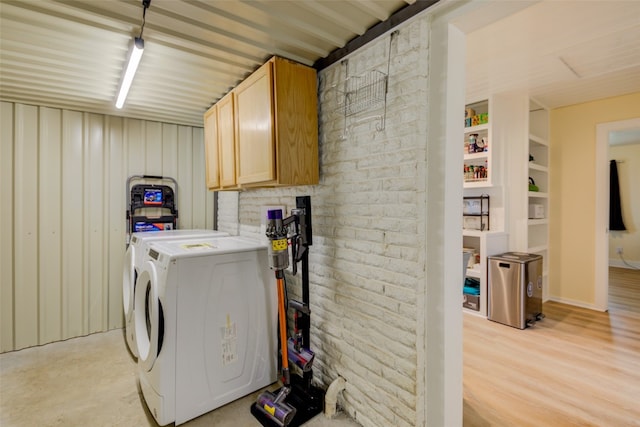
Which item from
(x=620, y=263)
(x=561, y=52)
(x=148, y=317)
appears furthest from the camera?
(x=620, y=263)

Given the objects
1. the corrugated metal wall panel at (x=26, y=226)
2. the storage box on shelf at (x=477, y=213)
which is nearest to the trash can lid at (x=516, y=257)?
the storage box on shelf at (x=477, y=213)

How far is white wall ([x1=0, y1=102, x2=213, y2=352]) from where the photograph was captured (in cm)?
293

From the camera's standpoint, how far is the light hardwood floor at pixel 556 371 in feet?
6.54

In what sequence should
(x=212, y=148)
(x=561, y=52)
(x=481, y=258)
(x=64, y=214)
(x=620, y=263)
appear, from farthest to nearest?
(x=620, y=263)
(x=481, y=258)
(x=64, y=214)
(x=212, y=148)
(x=561, y=52)

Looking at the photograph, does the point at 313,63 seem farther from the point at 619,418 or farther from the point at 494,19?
the point at 619,418

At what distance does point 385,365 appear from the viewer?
1.74m

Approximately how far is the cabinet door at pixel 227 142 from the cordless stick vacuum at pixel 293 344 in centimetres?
83

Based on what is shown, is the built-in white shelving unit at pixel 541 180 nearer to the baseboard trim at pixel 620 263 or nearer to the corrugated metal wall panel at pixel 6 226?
the baseboard trim at pixel 620 263

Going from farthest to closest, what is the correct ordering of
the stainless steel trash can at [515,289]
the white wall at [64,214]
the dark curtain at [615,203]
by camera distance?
the dark curtain at [615,203] < the stainless steel trash can at [515,289] < the white wall at [64,214]

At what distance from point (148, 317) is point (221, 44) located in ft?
6.56

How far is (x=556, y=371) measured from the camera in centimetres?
249

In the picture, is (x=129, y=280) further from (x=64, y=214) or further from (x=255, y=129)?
(x=255, y=129)

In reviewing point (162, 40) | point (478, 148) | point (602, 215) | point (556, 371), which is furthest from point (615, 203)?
point (162, 40)

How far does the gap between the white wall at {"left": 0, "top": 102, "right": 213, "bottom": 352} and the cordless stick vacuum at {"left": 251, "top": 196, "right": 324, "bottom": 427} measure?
2448 mm
